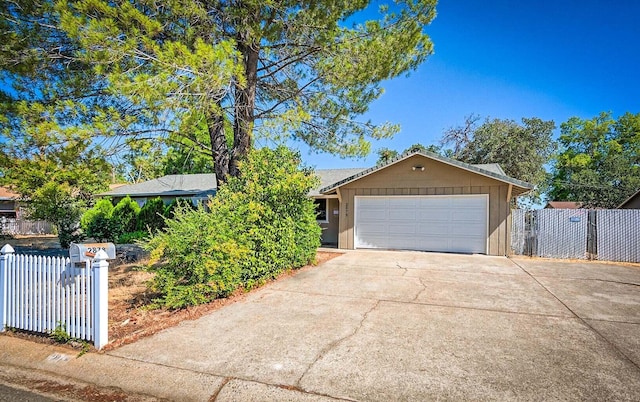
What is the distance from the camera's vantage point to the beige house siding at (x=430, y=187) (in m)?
11.2

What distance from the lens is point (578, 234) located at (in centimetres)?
1109

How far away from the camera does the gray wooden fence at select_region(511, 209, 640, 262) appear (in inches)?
425

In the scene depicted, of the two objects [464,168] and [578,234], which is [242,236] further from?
[578,234]

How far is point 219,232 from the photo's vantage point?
582cm

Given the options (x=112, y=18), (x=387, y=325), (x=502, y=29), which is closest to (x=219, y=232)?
(x=387, y=325)

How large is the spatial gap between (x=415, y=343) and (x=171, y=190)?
1869 cm

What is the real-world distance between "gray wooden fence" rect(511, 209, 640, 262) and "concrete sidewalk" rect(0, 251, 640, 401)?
16.9 ft

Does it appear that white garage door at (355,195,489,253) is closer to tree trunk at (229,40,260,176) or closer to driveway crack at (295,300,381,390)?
tree trunk at (229,40,260,176)

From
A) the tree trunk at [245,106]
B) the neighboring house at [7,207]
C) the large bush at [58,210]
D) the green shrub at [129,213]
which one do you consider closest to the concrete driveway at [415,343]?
the tree trunk at [245,106]

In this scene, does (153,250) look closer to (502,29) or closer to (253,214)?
(253,214)

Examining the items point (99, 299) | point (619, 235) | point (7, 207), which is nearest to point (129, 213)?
Answer: point (99, 299)

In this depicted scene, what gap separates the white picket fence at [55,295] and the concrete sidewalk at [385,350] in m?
0.28

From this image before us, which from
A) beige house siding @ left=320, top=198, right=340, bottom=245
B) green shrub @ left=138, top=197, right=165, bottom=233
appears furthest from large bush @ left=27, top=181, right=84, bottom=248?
beige house siding @ left=320, top=198, right=340, bottom=245

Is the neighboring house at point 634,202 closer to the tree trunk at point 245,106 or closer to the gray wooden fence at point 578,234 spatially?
the gray wooden fence at point 578,234
